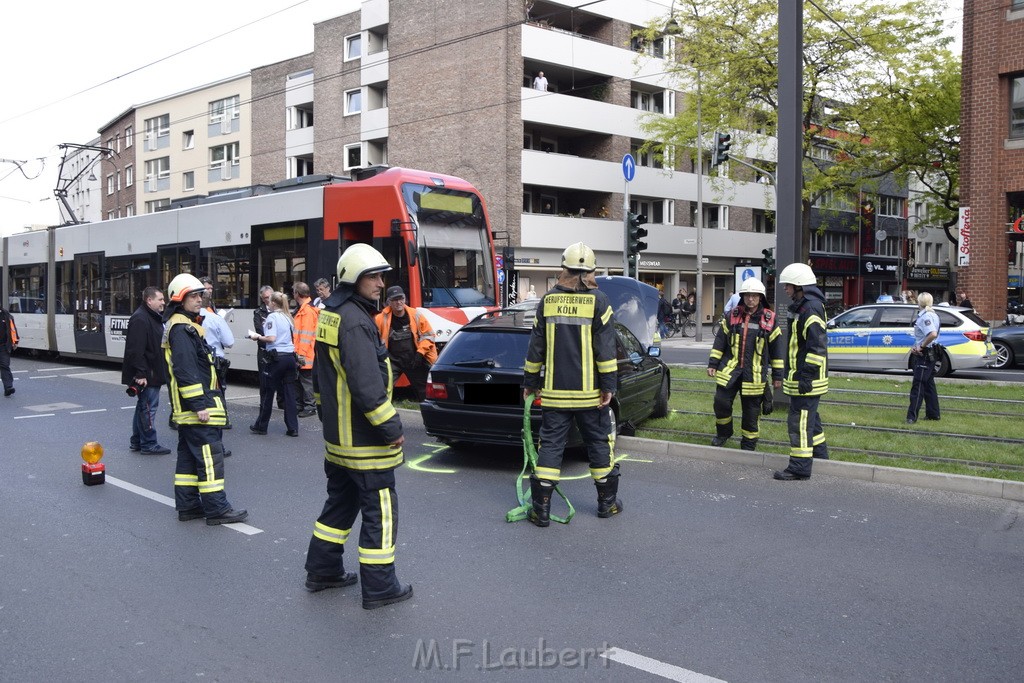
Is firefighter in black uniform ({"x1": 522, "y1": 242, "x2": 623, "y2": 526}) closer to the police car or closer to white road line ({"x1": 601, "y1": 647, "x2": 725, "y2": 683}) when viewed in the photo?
white road line ({"x1": 601, "y1": 647, "x2": 725, "y2": 683})

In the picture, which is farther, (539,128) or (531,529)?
(539,128)

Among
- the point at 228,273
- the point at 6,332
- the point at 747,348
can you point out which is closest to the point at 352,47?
the point at 228,273

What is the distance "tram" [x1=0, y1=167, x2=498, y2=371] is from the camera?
41.8 ft

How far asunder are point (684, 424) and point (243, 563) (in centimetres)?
617

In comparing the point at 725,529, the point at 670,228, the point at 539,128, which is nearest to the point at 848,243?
the point at 670,228

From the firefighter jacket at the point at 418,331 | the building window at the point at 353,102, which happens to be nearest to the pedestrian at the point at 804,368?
the firefighter jacket at the point at 418,331

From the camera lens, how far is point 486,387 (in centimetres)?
812

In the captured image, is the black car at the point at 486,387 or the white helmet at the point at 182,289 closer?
the white helmet at the point at 182,289

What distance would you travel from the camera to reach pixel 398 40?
36469 mm

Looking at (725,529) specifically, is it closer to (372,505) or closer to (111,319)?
(372,505)

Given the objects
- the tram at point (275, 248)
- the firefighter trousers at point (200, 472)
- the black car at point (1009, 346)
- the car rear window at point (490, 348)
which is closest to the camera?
the firefighter trousers at point (200, 472)

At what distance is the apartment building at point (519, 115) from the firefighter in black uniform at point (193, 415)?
972 inches

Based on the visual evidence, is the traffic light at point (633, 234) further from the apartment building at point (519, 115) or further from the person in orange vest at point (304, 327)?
the apartment building at point (519, 115)

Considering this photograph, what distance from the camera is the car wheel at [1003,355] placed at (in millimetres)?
18438
